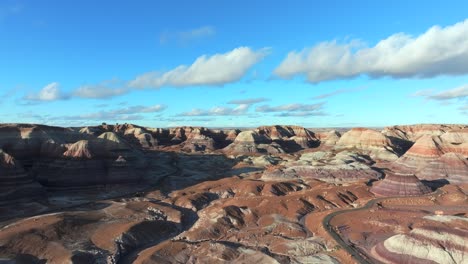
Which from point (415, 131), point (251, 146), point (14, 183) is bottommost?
point (251, 146)

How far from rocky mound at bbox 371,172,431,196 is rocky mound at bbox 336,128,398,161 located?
43920 millimetres

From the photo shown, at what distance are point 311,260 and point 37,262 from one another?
27.6m

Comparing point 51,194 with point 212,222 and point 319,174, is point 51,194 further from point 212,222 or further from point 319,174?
point 319,174

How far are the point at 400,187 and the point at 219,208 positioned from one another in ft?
108

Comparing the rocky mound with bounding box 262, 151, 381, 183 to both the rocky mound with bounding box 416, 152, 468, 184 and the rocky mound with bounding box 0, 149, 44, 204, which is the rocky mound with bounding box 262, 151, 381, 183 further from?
the rocky mound with bounding box 0, 149, 44, 204

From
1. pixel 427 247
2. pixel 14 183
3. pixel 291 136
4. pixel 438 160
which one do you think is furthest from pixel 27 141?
pixel 291 136

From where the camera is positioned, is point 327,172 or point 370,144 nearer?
point 327,172

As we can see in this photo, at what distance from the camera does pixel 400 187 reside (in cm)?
6469

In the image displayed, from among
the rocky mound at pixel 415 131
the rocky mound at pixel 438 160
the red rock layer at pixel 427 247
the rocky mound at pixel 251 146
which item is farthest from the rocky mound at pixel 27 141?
the rocky mound at pixel 415 131

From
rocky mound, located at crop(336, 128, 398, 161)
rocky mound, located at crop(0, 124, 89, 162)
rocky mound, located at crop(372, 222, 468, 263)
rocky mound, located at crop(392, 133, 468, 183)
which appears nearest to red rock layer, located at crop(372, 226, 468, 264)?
rocky mound, located at crop(372, 222, 468, 263)

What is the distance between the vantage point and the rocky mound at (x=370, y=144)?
11334 cm

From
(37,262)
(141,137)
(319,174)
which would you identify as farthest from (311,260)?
(141,137)

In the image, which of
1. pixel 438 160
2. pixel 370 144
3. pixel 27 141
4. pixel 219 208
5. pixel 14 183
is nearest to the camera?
pixel 219 208

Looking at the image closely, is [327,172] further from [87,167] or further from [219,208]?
[87,167]
